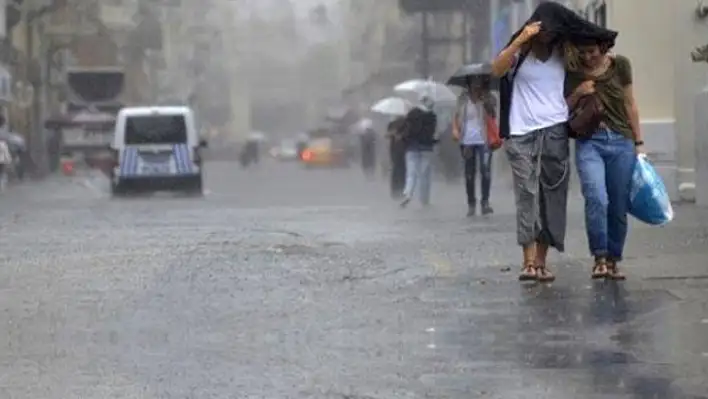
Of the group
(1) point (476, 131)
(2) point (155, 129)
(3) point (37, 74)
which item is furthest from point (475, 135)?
(3) point (37, 74)

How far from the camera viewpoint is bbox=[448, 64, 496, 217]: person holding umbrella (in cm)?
2058

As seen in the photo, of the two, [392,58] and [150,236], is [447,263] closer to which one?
[150,236]

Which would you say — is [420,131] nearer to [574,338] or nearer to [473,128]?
[473,128]

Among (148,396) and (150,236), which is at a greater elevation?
(148,396)

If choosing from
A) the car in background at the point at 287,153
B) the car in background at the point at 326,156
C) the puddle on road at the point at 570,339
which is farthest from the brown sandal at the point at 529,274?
the car in background at the point at 287,153

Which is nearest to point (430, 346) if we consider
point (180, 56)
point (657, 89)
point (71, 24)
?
point (657, 89)

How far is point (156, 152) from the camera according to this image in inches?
1484

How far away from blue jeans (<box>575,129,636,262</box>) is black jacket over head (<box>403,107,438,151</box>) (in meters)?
12.8

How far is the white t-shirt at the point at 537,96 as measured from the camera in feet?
36.0

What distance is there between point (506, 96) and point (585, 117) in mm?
537

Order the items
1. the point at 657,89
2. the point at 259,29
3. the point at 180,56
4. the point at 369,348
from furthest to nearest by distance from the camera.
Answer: the point at 259,29, the point at 180,56, the point at 657,89, the point at 369,348

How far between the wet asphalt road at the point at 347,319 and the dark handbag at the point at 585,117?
0.98m

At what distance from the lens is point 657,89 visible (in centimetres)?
2220

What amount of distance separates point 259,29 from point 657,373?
522 ft
